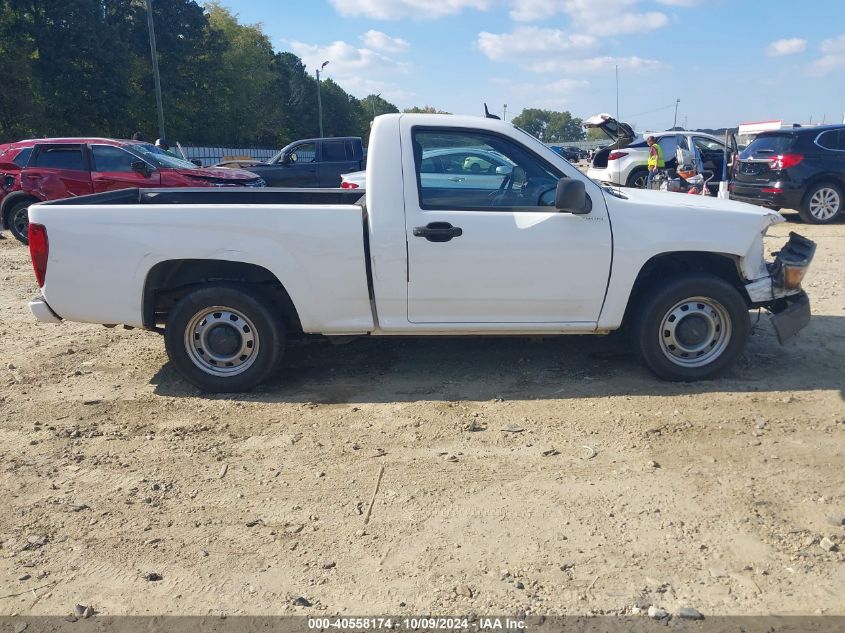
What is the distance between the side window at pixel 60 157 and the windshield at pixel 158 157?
0.96m

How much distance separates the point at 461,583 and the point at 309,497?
1.06m

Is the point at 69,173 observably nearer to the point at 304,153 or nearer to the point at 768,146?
the point at 304,153

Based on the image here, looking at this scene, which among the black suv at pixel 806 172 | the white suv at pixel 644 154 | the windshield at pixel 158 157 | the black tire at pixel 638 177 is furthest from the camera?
the black tire at pixel 638 177

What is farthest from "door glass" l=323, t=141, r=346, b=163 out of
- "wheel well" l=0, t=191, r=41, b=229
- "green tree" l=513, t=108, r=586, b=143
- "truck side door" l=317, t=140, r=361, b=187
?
"green tree" l=513, t=108, r=586, b=143

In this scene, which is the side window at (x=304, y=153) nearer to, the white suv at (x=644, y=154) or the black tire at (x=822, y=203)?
the white suv at (x=644, y=154)

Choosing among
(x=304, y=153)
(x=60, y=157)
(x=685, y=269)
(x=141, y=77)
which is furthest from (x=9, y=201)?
(x=141, y=77)

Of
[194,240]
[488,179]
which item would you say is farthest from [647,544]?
[194,240]

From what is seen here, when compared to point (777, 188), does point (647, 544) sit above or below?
below

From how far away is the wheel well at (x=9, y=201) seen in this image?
12.5 m

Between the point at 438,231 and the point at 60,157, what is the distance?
10.8 metres

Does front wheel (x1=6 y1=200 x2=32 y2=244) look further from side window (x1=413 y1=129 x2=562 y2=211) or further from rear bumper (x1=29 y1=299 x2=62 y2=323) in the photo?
side window (x1=413 y1=129 x2=562 y2=211)

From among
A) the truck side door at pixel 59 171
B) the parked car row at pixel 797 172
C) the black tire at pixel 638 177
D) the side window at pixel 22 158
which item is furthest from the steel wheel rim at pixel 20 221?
the black tire at pixel 638 177

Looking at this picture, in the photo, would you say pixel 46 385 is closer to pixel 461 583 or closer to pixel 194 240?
pixel 194 240

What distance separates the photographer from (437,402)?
477 cm
